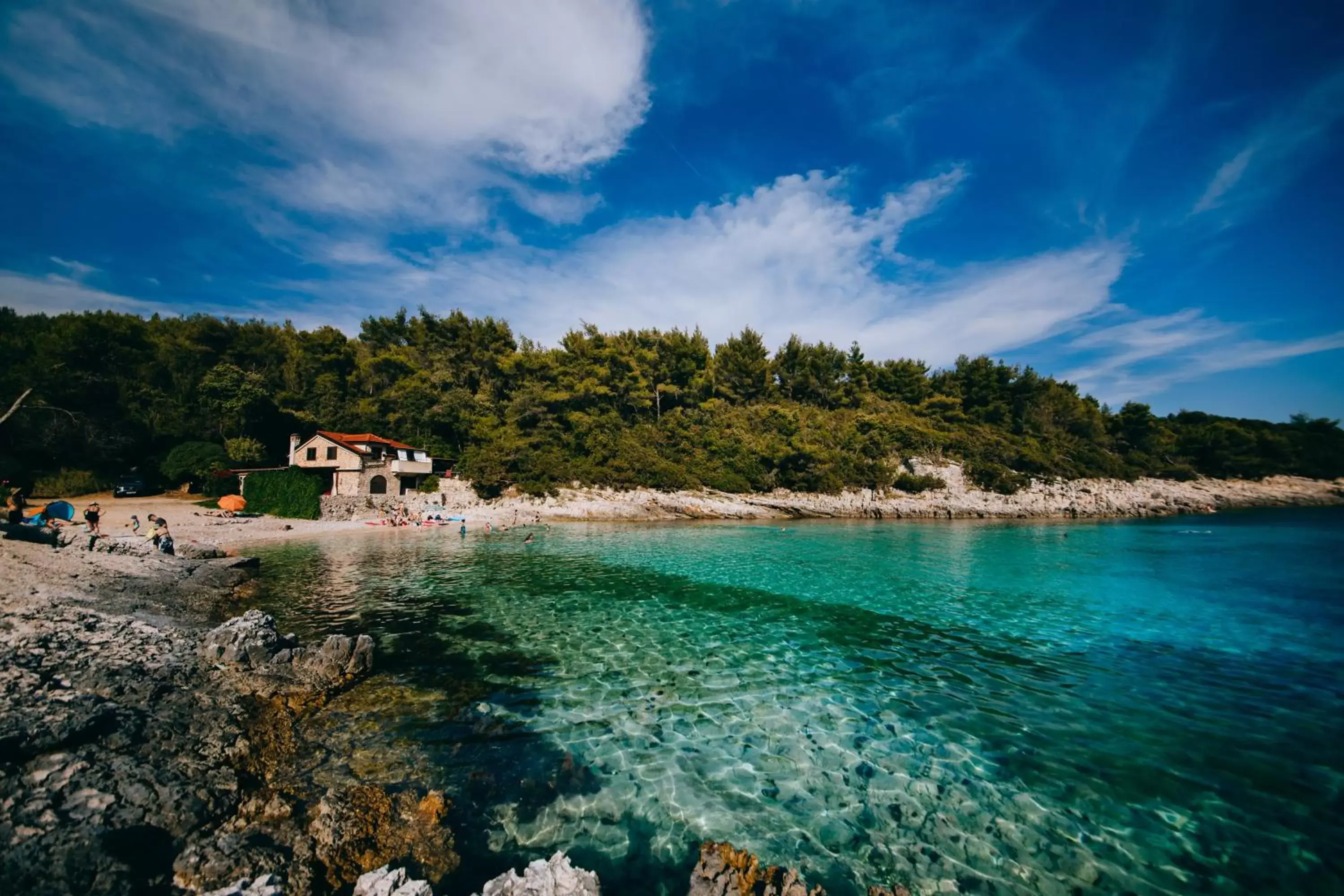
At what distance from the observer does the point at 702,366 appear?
199ft

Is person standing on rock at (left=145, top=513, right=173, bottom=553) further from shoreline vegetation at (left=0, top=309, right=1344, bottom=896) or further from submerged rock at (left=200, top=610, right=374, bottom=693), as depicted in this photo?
submerged rock at (left=200, top=610, right=374, bottom=693)

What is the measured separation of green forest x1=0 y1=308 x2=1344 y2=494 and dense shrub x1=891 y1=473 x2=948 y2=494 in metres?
0.23

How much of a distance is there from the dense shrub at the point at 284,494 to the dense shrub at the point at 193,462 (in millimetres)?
5972

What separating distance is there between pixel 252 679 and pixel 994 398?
76709 mm

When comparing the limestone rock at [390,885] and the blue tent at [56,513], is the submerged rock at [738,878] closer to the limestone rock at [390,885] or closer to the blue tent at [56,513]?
the limestone rock at [390,885]

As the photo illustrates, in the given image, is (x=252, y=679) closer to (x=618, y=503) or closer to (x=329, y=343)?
(x=618, y=503)

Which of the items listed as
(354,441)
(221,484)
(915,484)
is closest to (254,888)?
(354,441)

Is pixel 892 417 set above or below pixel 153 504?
above

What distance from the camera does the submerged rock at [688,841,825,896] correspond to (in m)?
3.76

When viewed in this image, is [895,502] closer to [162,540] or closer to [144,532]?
[162,540]

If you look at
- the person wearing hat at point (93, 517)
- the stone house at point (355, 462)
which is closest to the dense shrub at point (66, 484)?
the stone house at point (355, 462)

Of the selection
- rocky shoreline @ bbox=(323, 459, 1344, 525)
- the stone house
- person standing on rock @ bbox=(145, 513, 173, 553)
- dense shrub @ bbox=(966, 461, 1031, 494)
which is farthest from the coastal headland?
dense shrub @ bbox=(966, 461, 1031, 494)

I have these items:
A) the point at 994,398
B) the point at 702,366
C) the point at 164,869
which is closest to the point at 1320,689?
the point at 164,869

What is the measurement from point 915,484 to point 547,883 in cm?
5158
